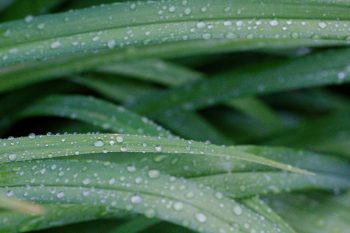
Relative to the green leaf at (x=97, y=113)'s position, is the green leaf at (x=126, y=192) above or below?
below

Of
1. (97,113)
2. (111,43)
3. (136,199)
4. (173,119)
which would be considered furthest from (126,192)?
(173,119)

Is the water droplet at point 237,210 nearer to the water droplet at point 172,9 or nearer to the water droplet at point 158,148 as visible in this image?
the water droplet at point 158,148

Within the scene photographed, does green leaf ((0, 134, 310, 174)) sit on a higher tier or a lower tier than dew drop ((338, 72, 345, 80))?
lower

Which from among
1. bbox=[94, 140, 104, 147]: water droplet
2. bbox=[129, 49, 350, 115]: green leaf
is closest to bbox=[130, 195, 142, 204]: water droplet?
bbox=[94, 140, 104, 147]: water droplet

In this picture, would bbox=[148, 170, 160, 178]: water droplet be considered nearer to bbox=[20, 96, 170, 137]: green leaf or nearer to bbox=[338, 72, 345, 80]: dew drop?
bbox=[20, 96, 170, 137]: green leaf

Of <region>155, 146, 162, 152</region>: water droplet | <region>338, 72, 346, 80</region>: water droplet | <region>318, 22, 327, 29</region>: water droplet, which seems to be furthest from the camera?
<region>338, 72, 346, 80</region>: water droplet

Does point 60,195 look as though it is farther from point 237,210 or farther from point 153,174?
point 237,210

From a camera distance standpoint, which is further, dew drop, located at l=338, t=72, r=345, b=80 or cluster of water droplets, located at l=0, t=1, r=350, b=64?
dew drop, located at l=338, t=72, r=345, b=80

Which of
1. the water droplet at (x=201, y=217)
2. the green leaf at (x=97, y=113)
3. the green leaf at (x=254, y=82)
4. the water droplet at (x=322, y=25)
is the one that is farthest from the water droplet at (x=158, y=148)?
the green leaf at (x=254, y=82)

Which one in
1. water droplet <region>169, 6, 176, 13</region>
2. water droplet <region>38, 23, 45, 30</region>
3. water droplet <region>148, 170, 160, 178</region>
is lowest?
water droplet <region>148, 170, 160, 178</region>
